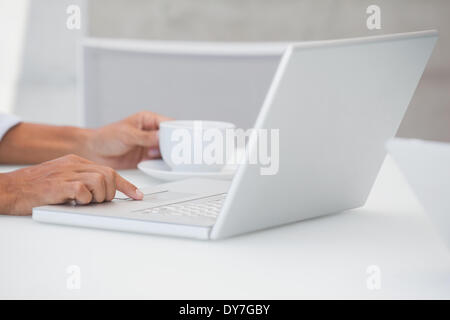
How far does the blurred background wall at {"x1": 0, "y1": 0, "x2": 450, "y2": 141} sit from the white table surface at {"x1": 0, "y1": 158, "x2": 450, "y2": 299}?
3.70 meters

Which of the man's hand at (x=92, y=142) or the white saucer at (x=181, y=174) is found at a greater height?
the man's hand at (x=92, y=142)

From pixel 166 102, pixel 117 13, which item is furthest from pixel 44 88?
pixel 166 102

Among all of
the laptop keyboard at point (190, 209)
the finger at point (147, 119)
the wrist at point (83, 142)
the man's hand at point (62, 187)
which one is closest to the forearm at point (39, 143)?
the wrist at point (83, 142)

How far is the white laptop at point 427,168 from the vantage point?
0.59 m

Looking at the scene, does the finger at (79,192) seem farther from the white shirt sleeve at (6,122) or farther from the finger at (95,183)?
the white shirt sleeve at (6,122)

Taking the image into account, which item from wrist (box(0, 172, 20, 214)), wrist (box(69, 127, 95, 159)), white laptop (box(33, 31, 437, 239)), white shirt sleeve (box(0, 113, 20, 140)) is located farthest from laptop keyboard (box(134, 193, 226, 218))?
white shirt sleeve (box(0, 113, 20, 140))

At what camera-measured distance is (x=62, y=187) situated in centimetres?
95

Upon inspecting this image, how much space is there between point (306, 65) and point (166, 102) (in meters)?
1.55

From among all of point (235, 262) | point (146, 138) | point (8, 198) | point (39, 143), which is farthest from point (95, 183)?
point (39, 143)

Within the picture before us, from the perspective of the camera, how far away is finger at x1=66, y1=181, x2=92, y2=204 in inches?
37.2

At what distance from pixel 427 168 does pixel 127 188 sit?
50cm

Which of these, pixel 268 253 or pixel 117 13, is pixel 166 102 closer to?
pixel 268 253

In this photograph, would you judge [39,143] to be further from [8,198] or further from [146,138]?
[8,198]

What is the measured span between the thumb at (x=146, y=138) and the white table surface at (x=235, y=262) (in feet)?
1.55
